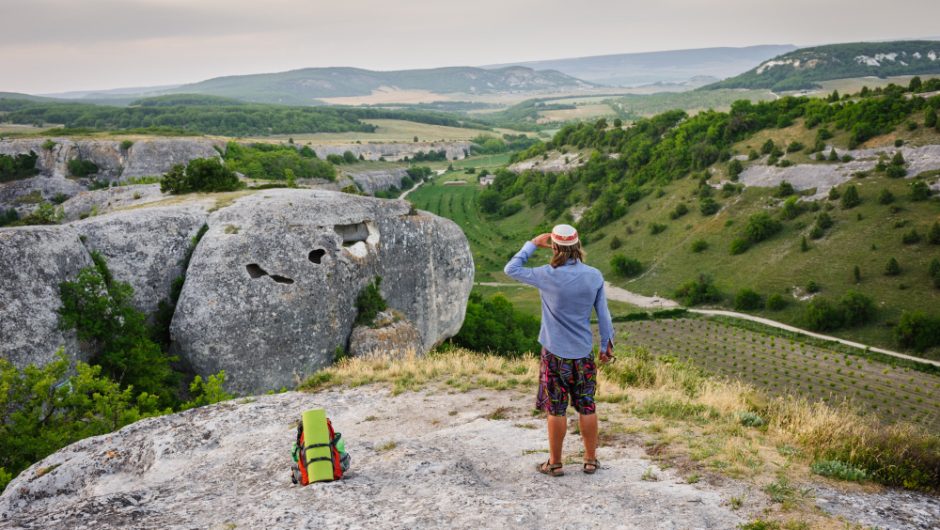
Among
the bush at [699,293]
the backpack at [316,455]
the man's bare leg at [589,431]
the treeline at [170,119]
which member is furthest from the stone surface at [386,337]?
the treeline at [170,119]

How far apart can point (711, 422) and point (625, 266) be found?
83.8 m

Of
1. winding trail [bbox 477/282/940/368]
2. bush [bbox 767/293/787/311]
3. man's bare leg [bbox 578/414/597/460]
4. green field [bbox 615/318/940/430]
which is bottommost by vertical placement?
winding trail [bbox 477/282/940/368]

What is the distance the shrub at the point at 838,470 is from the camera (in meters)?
7.86

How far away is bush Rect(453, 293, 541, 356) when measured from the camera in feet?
115

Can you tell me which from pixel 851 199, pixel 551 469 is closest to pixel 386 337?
pixel 551 469

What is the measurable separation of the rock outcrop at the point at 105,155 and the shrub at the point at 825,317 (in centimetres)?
7186

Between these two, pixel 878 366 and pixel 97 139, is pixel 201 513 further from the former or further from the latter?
pixel 97 139

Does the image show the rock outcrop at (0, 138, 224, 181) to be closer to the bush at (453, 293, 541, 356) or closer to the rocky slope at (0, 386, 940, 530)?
the bush at (453, 293, 541, 356)

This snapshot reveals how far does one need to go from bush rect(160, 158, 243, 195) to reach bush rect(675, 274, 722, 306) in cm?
6717

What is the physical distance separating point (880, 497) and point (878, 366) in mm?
61008

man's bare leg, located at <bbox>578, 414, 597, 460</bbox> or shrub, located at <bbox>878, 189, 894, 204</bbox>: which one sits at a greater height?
man's bare leg, located at <bbox>578, 414, 597, 460</bbox>

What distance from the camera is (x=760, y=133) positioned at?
11156cm

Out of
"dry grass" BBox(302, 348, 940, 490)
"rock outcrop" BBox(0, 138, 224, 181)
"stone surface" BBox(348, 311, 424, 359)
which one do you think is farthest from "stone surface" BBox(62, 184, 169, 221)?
"rock outcrop" BBox(0, 138, 224, 181)

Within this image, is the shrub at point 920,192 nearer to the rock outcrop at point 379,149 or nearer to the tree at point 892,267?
the tree at point 892,267
